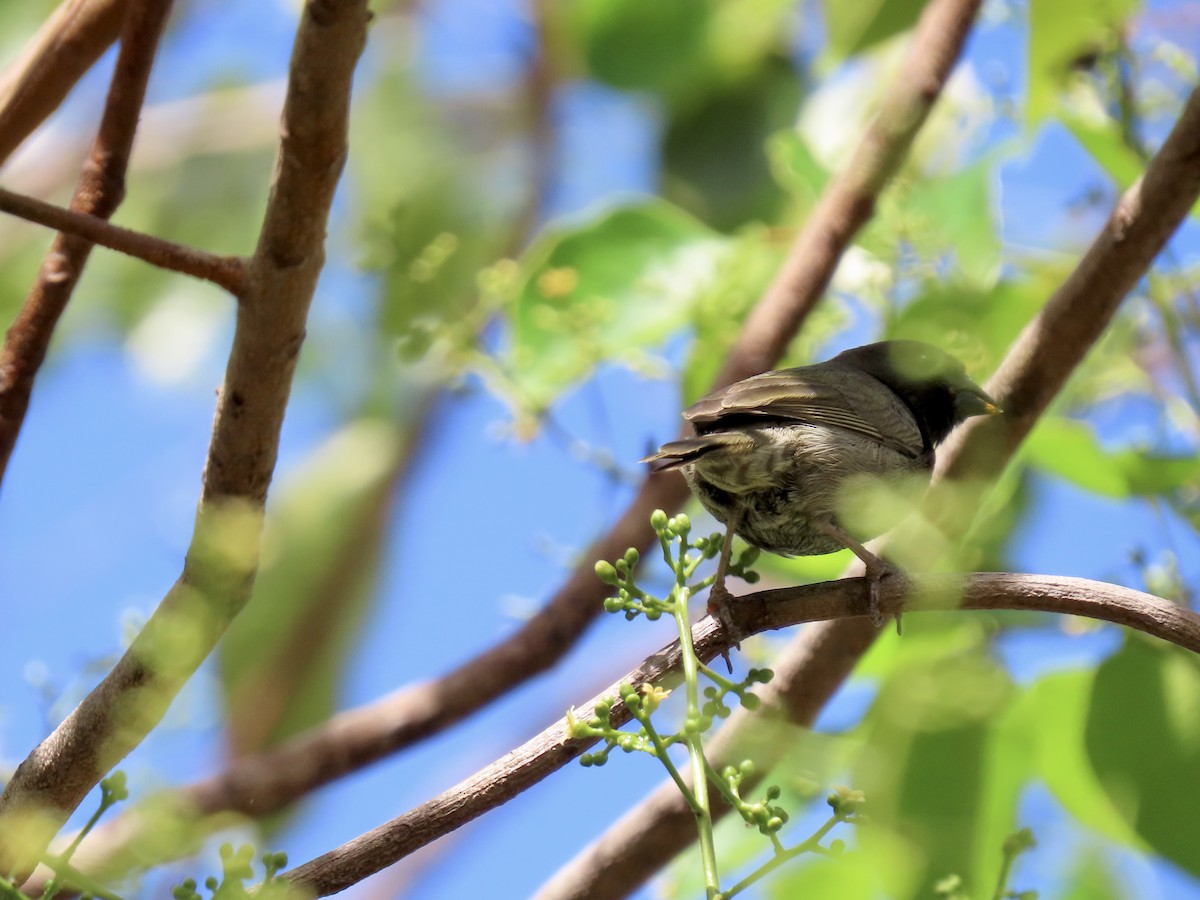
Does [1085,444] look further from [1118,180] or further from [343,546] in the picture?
[343,546]

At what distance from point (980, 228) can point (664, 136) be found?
218 centimetres

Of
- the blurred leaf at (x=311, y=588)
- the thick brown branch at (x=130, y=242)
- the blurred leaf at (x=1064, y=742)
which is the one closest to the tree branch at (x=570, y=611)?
the blurred leaf at (x=1064, y=742)

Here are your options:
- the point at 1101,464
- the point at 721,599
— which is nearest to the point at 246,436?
the point at 721,599

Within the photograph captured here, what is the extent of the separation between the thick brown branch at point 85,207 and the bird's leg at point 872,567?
70.3 inches

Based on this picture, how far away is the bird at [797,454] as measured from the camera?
3.36 metres

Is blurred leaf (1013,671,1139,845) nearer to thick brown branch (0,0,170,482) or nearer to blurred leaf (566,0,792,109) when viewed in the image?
thick brown branch (0,0,170,482)

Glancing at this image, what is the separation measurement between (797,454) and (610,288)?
0.91 metres

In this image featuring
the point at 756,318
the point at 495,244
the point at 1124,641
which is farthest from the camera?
the point at 495,244

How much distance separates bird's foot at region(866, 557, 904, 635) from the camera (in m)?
2.66

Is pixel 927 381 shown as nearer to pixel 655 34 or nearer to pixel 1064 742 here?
pixel 1064 742

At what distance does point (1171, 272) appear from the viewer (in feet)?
11.9

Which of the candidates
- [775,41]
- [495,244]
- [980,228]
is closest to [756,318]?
[980,228]

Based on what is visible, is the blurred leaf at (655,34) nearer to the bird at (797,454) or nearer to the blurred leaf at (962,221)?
the blurred leaf at (962,221)

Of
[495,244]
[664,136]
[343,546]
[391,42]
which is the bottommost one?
[343,546]
